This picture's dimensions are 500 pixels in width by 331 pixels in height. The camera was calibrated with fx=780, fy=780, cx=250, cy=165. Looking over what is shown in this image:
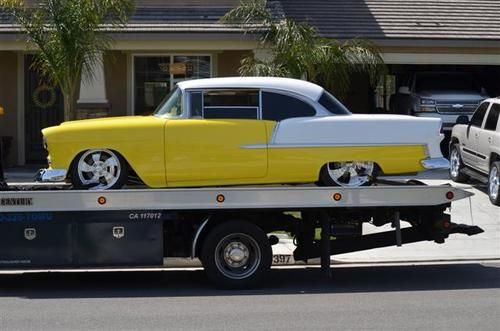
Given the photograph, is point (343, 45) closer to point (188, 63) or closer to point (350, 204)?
point (188, 63)

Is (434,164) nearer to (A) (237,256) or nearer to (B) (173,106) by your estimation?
(A) (237,256)

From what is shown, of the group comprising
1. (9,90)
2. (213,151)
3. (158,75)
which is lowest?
(213,151)

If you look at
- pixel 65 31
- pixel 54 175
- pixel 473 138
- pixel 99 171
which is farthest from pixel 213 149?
pixel 473 138

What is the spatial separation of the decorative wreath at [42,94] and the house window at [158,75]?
1887 mm

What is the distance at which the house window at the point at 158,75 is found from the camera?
58.5 feet

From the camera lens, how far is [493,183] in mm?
13641

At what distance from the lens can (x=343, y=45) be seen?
1534 cm

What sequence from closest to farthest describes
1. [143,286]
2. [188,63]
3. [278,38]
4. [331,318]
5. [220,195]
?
[331,318] < [220,195] < [143,286] < [278,38] < [188,63]

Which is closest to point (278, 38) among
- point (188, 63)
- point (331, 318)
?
point (188, 63)

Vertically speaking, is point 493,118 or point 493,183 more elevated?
point 493,118

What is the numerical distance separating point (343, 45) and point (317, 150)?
7025 mm

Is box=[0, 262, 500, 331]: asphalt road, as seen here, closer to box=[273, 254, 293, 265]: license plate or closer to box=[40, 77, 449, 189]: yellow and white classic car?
box=[273, 254, 293, 265]: license plate

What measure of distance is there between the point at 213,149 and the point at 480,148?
287 inches

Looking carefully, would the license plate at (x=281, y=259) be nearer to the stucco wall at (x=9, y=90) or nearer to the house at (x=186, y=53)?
the house at (x=186, y=53)
